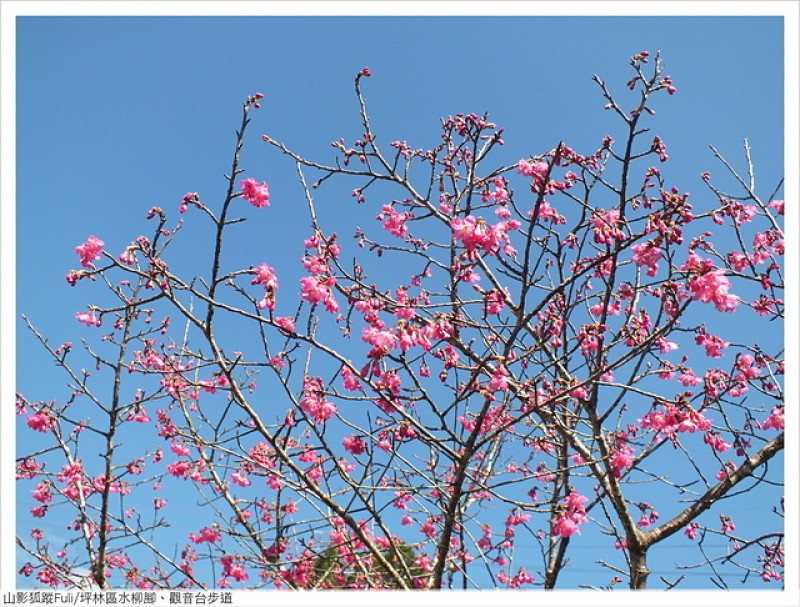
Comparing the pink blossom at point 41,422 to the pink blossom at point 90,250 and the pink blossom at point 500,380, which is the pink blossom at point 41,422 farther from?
the pink blossom at point 500,380

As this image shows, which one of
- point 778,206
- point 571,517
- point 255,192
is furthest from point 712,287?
point 255,192

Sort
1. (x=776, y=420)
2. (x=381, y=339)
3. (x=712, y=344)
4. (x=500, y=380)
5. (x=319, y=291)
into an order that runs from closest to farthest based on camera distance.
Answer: (x=381, y=339) < (x=500, y=380) < (x=319, y=291) < (x=776, y=420) < (x=712, y=344)

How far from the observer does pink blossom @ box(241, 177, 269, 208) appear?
316 centimetres

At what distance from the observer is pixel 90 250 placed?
2705 mm

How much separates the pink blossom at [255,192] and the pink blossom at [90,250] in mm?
782

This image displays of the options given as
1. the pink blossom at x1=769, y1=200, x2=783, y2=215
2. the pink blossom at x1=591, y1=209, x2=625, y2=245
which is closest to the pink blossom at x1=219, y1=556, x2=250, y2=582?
the pink blossom at x1=591, y1=209, x2=625, y2=245

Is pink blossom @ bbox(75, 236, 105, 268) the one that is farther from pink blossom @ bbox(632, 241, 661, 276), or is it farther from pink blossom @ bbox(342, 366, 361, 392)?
pink blossom @ bbox(632, 241, 661, 276)

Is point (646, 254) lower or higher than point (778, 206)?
lower

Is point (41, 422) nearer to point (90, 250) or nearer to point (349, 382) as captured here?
point (90, 250)

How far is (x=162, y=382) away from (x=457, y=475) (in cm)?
248

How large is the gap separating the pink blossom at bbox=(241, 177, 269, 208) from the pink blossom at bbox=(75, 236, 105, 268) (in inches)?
30.8

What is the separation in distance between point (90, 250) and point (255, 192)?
33.9 inches

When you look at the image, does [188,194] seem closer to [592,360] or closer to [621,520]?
[592,360]

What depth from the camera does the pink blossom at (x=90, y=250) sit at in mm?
2670
